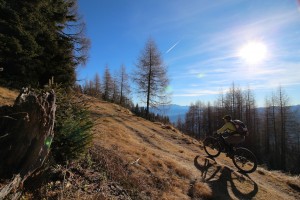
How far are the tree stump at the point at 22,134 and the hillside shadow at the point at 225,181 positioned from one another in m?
5.39

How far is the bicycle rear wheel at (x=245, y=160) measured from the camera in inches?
417

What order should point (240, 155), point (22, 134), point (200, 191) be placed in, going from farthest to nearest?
point (240, 155)
point (200, 191)
point (22, 134)

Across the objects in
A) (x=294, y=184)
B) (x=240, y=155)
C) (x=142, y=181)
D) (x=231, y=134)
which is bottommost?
(x=294, y=184)

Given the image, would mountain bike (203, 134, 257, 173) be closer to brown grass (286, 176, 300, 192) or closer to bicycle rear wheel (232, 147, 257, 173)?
bicycle rear wheel (232, 147, 257, 173)

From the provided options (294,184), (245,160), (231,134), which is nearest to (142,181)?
(231,134)

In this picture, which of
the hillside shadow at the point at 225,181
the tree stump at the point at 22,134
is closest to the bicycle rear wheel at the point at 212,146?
the hillside shadow at the point at 225,181

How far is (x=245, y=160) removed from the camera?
10727 mm

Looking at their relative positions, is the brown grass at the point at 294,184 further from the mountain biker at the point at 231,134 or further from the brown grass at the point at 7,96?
the brown grass at the point at 7,96

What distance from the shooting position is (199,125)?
249 ft

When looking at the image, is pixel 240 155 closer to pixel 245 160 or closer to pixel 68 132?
pixel 245 160

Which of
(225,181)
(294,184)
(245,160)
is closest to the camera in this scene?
(225,181)

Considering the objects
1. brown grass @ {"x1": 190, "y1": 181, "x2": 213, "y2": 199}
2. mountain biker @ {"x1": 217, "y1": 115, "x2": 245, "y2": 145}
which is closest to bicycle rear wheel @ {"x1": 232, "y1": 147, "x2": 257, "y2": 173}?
mountain biker @ {"x1": 217, "y1": 115, "x2": 245, "y2": 145}

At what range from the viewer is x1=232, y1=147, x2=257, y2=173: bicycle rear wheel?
10.6 meters

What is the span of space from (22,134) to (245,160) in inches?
358
